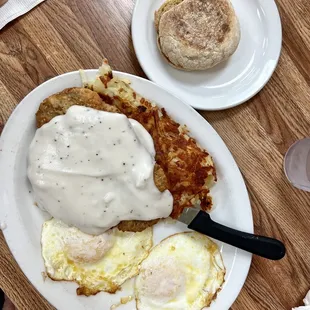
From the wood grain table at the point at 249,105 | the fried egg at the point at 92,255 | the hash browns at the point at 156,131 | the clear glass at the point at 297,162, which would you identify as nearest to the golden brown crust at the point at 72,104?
the hash browns at the point at 156,131

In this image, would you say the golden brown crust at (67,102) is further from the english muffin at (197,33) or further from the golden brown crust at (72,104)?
the english muffin at (197,33)

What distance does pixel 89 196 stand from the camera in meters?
1.91

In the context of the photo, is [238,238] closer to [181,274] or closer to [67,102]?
[181,274]

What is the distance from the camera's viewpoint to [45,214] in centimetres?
205

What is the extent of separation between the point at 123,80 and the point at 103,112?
0.62 feet

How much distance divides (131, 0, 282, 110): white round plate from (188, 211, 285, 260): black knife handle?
0.52 metres

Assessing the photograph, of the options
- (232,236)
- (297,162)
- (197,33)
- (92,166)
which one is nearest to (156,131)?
(92,166)

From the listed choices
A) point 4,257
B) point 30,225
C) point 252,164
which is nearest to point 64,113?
point 30,225

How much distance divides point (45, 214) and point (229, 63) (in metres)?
1.10

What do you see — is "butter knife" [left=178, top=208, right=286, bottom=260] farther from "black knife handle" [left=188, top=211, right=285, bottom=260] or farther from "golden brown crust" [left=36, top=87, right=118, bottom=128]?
"golden brown crust" [left=36, top=87, right=118, bottom=128]

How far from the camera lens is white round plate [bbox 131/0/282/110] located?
2.06 meters

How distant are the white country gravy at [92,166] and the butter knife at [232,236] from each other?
22cm

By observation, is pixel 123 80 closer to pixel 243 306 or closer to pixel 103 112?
pixel 103 112

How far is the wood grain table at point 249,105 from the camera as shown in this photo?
6.76 ft
